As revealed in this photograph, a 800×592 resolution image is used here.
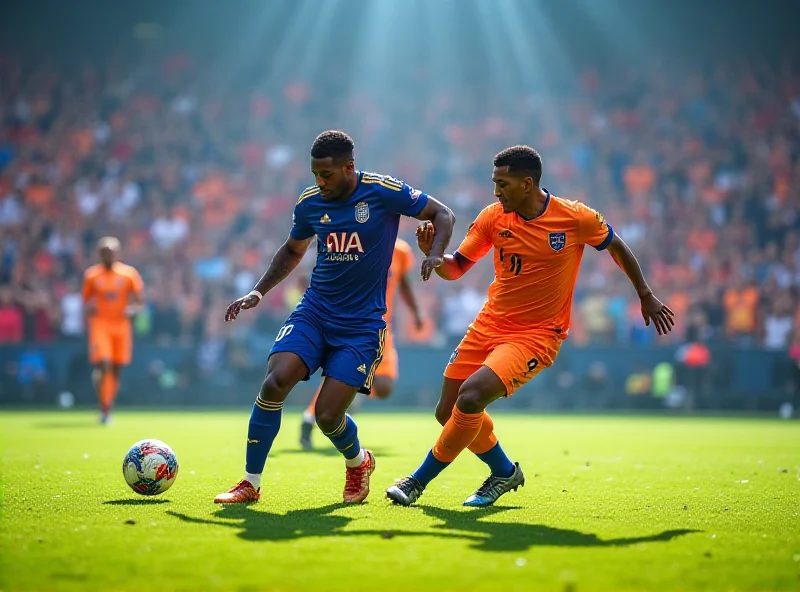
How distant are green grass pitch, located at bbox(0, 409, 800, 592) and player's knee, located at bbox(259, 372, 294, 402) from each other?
2.50 feet

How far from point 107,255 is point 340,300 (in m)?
9.79

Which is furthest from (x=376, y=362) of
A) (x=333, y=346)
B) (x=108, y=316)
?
(x=108, y=316)

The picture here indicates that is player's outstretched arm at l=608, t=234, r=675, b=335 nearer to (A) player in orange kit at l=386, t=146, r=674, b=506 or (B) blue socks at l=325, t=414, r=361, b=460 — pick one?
(A) player in orange kit at l=386, t=146, r=674, b=506

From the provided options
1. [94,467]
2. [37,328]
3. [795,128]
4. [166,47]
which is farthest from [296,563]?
[166,47]

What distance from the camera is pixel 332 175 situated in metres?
7.61

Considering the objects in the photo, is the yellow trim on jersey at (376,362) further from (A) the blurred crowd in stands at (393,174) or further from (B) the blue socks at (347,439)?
(A) the blurred crowd in stands at (393,174)

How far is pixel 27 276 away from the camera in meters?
24.2

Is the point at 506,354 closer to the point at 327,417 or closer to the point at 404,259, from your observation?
the point at 327,417

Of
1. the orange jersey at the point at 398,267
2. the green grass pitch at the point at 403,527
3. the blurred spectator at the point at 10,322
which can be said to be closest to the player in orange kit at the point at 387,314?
the orange jersey at the point at 398,267

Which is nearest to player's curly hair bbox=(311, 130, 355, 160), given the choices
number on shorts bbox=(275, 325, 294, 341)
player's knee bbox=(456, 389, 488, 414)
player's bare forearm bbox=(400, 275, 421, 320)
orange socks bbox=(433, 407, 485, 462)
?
number on shorts bbox=(275, 325, 294, 341)

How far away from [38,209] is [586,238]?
20955mm

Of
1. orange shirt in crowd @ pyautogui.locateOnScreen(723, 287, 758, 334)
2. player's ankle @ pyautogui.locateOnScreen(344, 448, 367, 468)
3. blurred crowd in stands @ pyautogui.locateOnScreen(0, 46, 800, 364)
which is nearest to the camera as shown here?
player's ankle @ pyautogui.locateOnScreen(344, 448, 367, 468)

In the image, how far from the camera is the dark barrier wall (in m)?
22.2

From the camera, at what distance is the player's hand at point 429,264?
702cm
